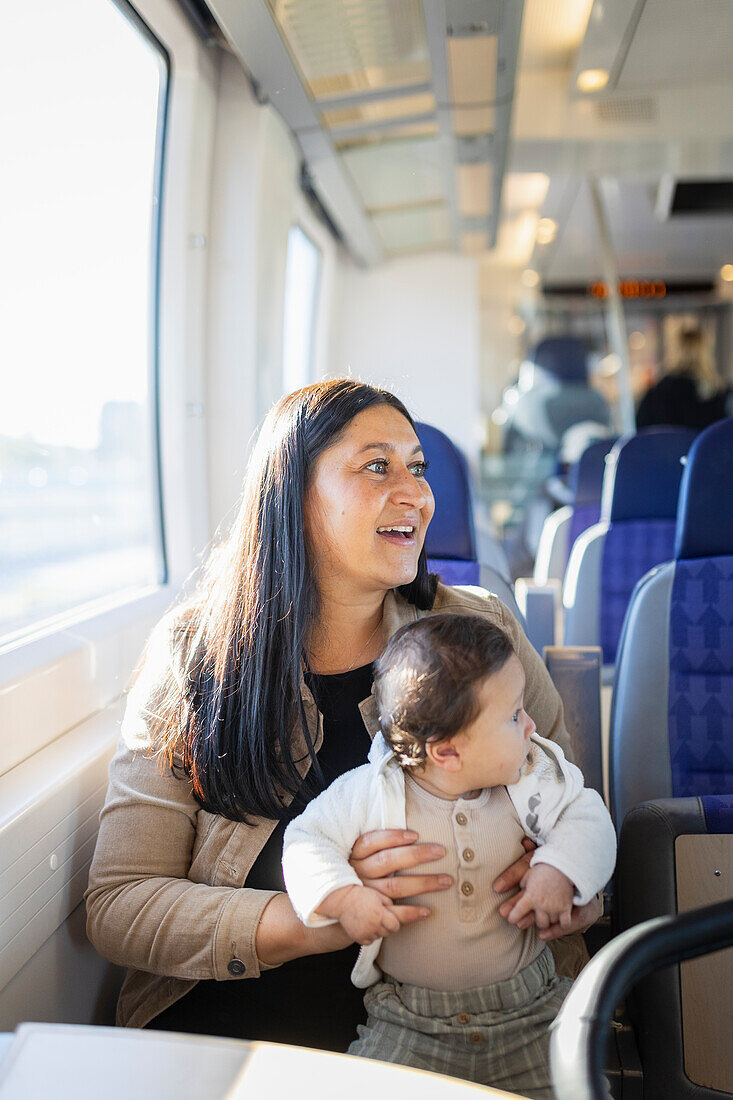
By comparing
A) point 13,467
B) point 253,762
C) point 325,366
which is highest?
point 325,366

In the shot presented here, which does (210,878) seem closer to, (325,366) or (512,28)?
(512,28)

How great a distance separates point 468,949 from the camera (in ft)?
3.92

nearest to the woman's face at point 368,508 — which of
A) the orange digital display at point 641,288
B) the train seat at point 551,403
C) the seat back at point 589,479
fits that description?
the seat back at point 589,479

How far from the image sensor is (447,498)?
1.83m

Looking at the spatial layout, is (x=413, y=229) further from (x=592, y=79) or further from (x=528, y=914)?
(x=528, y=914)

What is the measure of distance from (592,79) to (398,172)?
88cm

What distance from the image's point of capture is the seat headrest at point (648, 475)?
3.00m

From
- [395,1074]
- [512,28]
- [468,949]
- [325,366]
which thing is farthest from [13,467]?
[325,366]

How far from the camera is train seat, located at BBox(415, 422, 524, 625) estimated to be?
1.81 meters

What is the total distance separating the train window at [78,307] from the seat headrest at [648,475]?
1511 mm

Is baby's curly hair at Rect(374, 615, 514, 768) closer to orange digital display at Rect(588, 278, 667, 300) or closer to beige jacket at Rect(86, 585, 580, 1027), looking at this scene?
beige jacket at Rect(86, 585, 580, 1027)

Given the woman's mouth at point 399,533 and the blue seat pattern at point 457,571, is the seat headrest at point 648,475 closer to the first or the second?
the blue seat pattern at point 457,571

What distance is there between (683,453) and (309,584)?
6.34ft

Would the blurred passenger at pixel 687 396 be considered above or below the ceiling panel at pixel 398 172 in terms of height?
→ below
